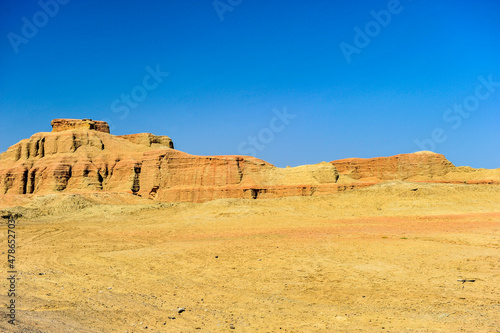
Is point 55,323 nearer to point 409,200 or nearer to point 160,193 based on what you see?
point 409,200

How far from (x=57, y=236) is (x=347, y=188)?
34984mm

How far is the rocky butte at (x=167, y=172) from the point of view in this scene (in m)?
51.6

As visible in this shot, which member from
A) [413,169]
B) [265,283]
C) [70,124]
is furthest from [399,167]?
[265,283]

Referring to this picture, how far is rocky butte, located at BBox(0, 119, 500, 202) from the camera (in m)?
51.6

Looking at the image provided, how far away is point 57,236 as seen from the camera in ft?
76.7

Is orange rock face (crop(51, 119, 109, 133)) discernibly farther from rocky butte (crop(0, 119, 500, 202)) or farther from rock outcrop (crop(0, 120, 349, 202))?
rock outcrop (crop(0, 120, 349, 202))

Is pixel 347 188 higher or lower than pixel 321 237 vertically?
higher

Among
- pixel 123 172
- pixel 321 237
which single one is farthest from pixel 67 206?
pixel 321 237

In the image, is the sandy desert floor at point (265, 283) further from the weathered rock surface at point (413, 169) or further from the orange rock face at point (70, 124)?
the orange rock face at point (70, 124)

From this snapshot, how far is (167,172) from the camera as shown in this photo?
183 feet

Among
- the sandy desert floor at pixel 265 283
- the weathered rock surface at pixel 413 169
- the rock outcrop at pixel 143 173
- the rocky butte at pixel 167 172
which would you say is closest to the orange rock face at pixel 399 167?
the weathered rock surface at pixel 413 169

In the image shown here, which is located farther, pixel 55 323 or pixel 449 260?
pixel 449 260

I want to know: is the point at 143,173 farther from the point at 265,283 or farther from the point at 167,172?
the point at 265,283

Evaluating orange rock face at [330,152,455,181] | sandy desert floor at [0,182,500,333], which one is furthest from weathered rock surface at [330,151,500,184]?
sandy desert floor at [0,182,500,333]
